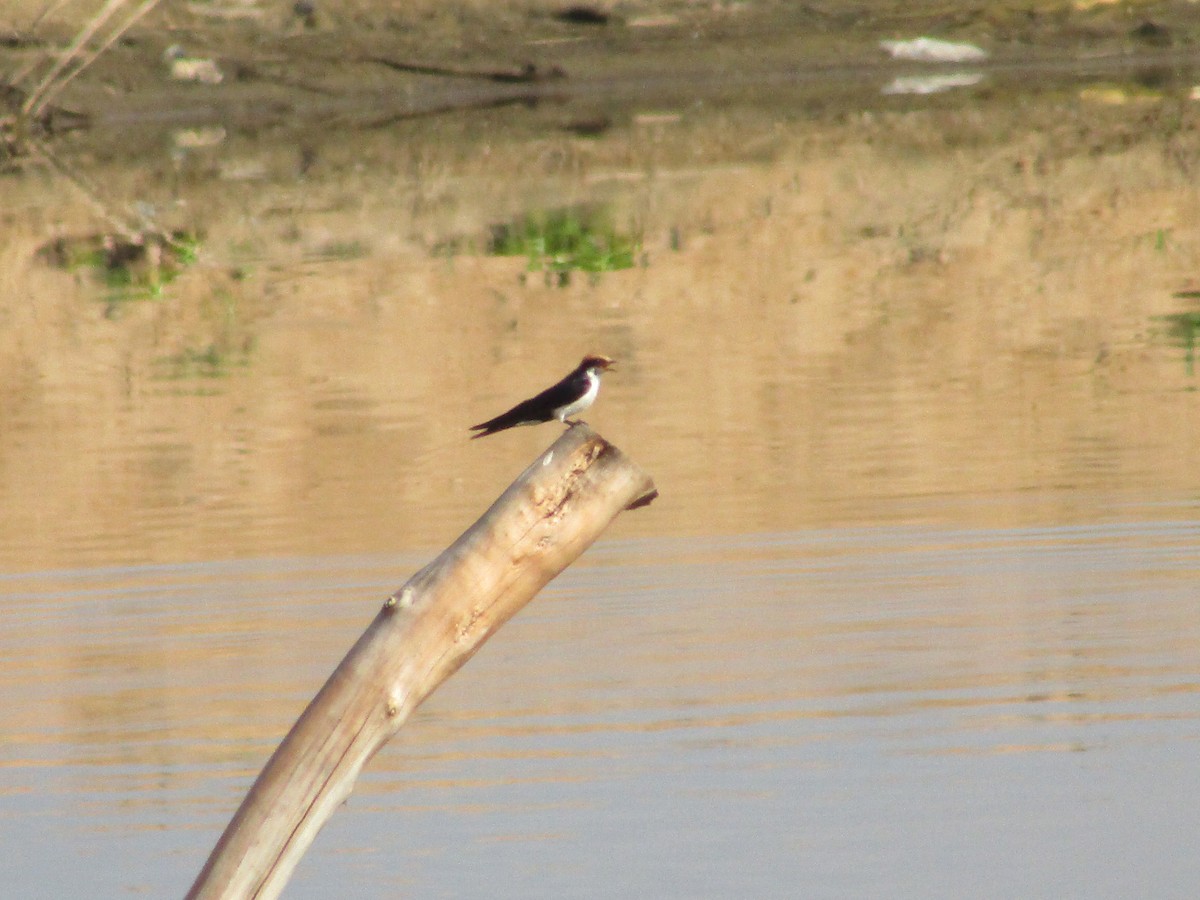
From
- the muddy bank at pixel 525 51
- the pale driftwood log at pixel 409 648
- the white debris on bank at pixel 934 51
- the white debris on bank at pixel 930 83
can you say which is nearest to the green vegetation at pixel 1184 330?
the pale driftwood log at pixel 409 648

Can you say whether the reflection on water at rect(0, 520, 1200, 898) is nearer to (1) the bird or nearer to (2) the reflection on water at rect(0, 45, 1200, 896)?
(2) the reflection on water at rect(0, 45, 1200, 896)

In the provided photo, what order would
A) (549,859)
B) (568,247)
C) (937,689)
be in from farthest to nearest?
(568,247), (937,689), (549,859)

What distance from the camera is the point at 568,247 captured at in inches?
730

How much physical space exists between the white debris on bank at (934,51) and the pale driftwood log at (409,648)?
29313 millimetres

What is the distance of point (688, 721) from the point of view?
7.25 metres

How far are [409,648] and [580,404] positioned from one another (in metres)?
1.74

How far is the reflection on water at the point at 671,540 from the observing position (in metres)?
6.20

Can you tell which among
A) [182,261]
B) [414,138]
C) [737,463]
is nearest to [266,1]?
[414,138]

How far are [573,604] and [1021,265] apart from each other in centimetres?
888

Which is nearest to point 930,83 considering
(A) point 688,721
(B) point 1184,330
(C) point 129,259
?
(C) point 129,259

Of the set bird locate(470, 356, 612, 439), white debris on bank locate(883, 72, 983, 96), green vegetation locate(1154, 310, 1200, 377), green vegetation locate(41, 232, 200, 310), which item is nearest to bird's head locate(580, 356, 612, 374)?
bird locate(470, 356, 612, 439)

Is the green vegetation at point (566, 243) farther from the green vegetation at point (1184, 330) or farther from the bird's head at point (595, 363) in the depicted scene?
the bird's head at point (595, 363)

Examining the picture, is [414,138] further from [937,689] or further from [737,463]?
[937,689]

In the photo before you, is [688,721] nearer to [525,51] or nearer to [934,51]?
[525,51]
